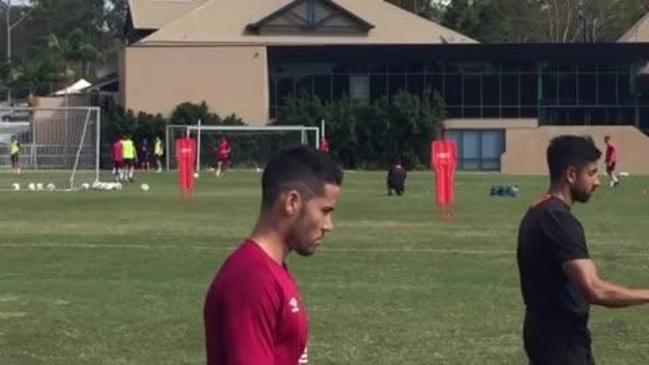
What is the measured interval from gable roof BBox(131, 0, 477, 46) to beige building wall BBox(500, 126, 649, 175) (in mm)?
8182

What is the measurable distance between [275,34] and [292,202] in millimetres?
82301

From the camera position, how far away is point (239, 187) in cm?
5188

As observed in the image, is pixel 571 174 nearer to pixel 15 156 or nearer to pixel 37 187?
pixel 37 187

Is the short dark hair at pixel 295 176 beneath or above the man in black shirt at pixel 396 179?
above

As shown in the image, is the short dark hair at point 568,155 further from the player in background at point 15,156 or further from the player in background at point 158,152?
the player in background at point 158,152

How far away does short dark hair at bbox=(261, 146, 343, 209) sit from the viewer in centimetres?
496

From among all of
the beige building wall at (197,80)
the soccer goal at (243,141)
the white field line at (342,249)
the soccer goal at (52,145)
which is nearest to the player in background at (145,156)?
→ the soccer goal at (243,141)

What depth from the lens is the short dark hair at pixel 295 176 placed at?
16.3 feet

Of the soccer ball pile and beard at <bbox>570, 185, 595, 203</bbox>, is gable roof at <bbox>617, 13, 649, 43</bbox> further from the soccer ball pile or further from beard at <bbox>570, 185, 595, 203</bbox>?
beard at <bbox>570, 185, 595, 203</bbox>

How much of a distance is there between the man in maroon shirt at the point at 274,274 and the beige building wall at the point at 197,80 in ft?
253

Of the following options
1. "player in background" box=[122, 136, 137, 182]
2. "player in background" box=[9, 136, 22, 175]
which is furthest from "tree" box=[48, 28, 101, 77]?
"player in background" box=[122, 136, 137, 182]

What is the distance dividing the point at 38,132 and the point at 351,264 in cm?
5811

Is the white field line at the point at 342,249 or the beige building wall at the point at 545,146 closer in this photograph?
the white field line at the point at 342,249

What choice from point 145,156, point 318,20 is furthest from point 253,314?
point 318,20
